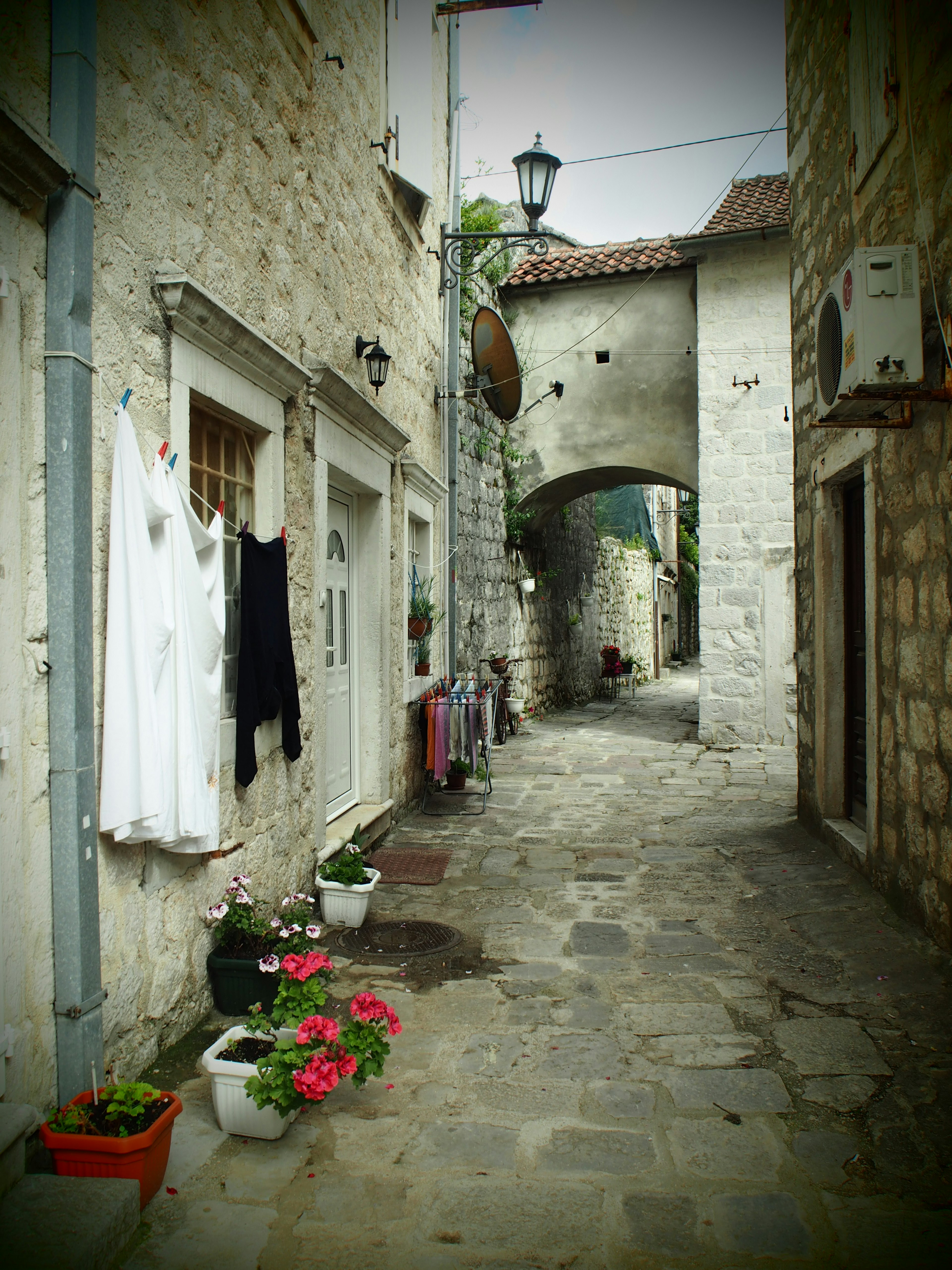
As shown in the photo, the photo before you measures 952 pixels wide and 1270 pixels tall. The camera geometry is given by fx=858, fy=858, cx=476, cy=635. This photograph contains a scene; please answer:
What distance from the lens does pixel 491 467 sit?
33.3 feet

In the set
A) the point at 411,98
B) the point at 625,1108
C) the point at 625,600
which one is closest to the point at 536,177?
the point at 411,98

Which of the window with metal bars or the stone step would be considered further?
the window with metal bars

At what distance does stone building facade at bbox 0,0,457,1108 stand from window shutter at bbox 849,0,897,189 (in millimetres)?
2649

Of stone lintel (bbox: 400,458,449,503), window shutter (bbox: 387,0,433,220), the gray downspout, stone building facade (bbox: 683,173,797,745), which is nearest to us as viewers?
window shutter (bbox: 387,0,433,220)

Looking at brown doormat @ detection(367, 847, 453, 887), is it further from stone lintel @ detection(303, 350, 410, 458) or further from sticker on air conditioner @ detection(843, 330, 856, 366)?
sticker on air conditioner @ detection(843, 330, 856, 366)

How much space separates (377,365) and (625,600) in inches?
555

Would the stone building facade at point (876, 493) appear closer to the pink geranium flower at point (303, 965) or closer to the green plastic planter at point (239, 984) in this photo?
the pink geranium flower at point (303, 965)

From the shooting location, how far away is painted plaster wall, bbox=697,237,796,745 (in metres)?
9.66

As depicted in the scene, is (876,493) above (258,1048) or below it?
above

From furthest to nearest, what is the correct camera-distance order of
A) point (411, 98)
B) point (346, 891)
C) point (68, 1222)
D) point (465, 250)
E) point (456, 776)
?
point (465, 250) → point (456, 776) → point (411, 98) → point (346, 891) → point (68, 1222)

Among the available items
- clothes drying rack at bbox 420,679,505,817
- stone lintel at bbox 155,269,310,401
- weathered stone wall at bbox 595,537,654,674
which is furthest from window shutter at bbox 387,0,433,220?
weathered stone wall at bbox 595,537,654,674

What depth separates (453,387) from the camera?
795 centimetres

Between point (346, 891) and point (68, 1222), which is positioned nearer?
point (68, 1222)

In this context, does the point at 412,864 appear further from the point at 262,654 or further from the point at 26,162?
the point at 26,162
